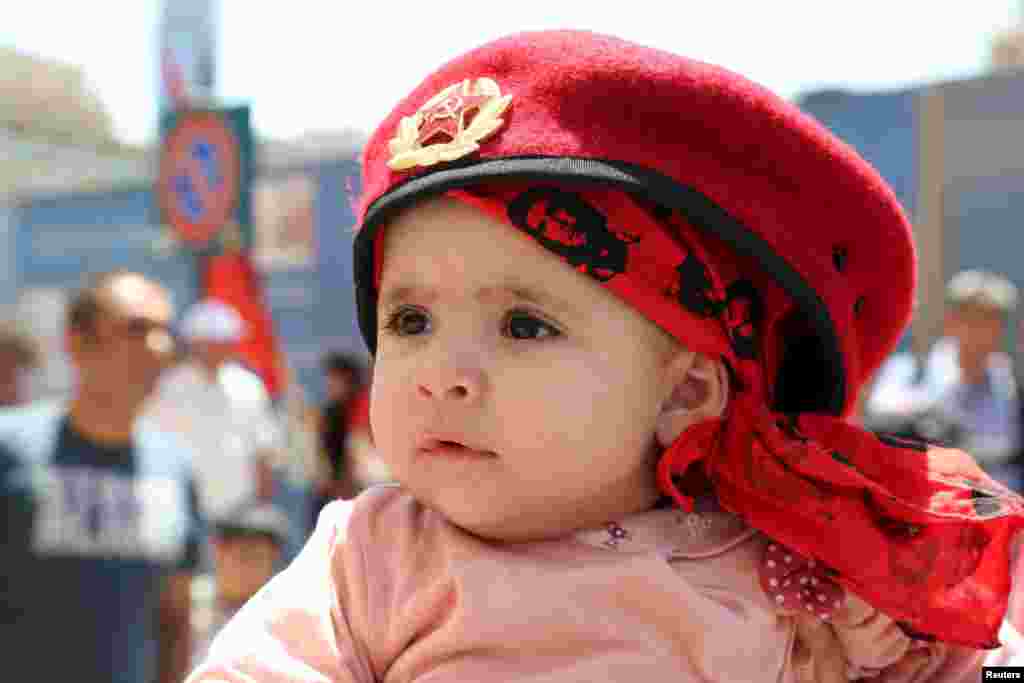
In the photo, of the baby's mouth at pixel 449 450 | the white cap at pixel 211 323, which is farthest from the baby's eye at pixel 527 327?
the white cap at pixel 211 323

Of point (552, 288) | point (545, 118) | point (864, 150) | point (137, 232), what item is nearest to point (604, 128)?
point (545, 118)

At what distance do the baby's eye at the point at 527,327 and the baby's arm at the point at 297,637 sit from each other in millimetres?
296

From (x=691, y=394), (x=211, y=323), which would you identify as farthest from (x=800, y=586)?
(x=211, y=323)

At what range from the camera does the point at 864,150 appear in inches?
252

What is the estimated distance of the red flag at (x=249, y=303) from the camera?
611cm

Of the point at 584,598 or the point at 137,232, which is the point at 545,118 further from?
the point at 137,232

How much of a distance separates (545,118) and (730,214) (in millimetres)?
206

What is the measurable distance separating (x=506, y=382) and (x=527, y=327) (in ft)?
0.21

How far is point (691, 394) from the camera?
1.27m

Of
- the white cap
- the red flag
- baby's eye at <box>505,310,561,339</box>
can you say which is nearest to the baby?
Result: baby's eye at <box>505,310,561,339</box>

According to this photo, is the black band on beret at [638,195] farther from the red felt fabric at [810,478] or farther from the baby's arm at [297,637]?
the baby's arm at [297,637]

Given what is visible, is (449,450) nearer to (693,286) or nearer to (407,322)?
(407,322)

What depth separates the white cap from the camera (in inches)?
233

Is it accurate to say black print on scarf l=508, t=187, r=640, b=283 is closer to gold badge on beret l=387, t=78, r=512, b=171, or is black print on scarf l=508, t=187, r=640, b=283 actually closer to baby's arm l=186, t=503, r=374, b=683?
gold badge on beret l=387, t=78, r=512, b=171
